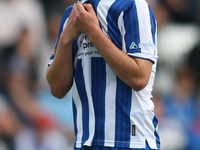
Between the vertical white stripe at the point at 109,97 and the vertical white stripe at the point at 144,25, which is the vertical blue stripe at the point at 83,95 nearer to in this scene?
the vertical white stripe at the point at 109,97

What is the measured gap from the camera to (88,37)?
6.62 feet

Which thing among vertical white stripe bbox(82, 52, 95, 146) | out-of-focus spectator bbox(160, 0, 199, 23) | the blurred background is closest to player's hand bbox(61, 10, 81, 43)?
vertical white stripe bbox(82, 52, 95, 146)

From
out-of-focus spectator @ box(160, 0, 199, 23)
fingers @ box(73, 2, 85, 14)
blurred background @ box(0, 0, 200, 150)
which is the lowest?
blurred background @ box(0, 0, 200, 150)

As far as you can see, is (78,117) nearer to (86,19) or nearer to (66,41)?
(66,41)

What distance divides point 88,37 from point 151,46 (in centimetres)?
36

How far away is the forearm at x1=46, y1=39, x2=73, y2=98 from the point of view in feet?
7.19

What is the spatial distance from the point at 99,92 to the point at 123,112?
0.58ft

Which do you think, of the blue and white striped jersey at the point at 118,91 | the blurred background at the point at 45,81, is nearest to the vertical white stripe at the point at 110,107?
the blue and white striped jersey at the point at 118,91

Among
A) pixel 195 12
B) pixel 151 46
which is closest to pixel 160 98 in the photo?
pixel 195 12

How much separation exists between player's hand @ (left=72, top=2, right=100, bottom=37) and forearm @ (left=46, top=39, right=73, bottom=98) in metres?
0.18

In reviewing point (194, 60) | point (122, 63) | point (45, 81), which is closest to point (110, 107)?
point (122, 63)

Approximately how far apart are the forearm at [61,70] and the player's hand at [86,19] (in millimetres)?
181

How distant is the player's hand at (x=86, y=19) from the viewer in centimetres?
199

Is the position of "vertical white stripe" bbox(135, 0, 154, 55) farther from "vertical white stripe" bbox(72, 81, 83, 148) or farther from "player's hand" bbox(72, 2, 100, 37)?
"vertical white stripe" bbox(72, 81, 83, 148)
